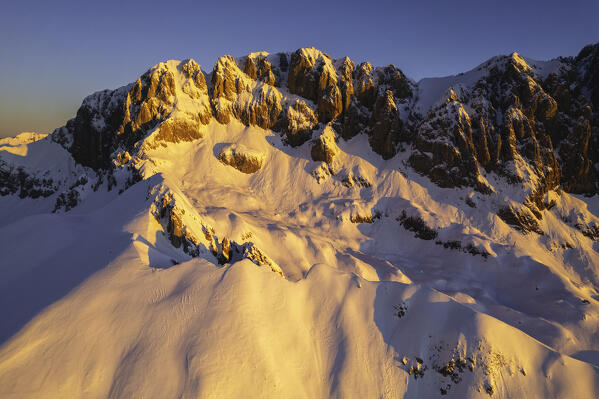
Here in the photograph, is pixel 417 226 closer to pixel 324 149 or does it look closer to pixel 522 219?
pixel 522 219

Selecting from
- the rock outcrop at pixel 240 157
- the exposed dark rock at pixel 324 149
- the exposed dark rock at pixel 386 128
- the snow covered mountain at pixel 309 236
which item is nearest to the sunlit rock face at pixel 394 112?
the exposed dark rock at pixel 386 128

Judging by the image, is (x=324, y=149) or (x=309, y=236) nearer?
(x=309, y=236)

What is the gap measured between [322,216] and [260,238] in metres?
16.1

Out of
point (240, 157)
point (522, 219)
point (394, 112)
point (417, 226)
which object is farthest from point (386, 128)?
point (240, 157)

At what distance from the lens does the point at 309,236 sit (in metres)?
43.2

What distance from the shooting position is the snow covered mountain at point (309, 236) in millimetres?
16141

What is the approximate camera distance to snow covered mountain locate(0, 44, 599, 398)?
53.0ft

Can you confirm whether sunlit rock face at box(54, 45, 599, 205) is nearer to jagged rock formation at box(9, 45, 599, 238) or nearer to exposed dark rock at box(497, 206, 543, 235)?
jagged rock formation at box(9, 45, 599, 238)

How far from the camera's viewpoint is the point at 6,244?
23703 mm

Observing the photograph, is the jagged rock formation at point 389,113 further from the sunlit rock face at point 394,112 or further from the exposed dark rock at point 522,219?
the exposed dark rock at point 522,219

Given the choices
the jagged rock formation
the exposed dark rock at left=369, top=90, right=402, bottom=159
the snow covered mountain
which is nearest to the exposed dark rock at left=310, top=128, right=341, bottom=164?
the jagged rock formation

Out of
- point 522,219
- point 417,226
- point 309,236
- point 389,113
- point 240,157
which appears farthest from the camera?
point 389,113

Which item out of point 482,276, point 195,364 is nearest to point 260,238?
point 195,364

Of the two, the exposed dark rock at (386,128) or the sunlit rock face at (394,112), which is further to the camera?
the exposed dark rock at (386,128)
